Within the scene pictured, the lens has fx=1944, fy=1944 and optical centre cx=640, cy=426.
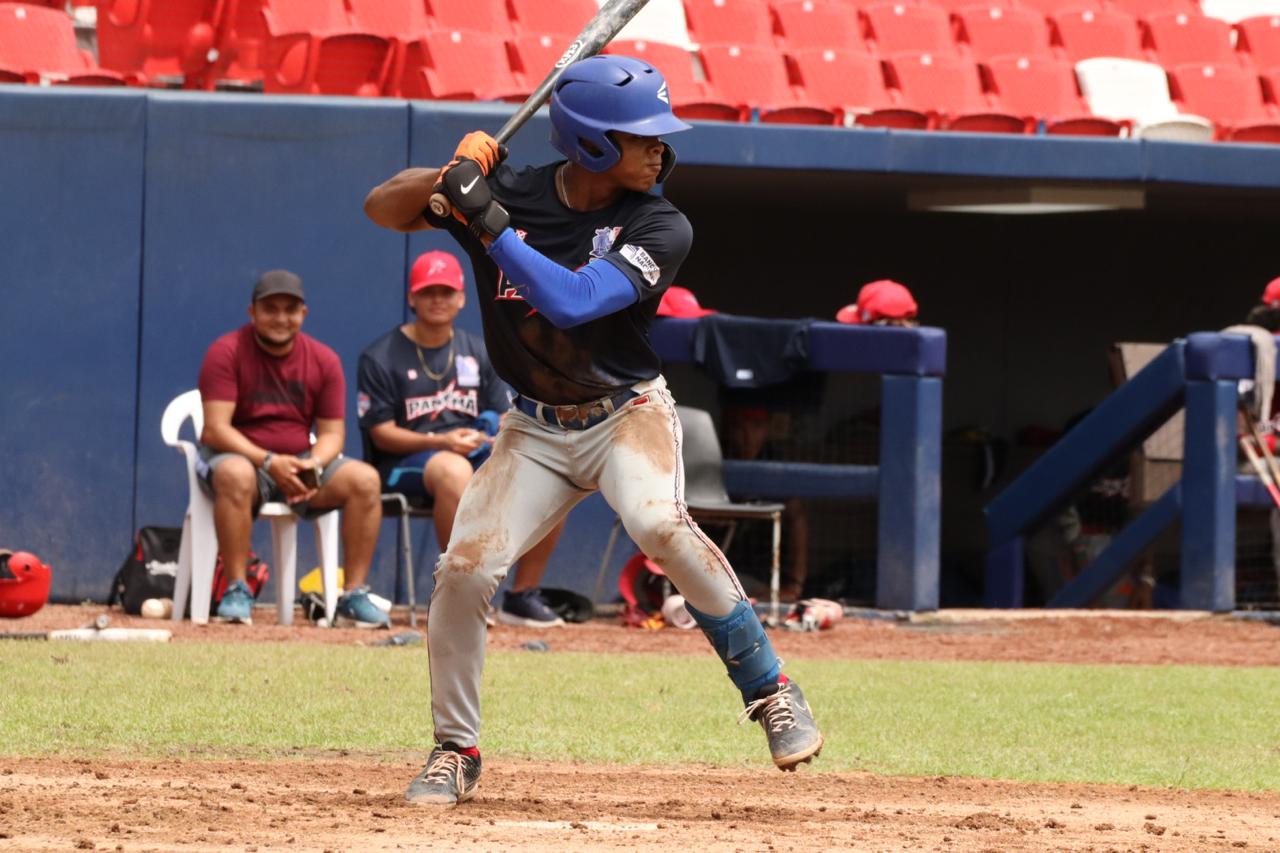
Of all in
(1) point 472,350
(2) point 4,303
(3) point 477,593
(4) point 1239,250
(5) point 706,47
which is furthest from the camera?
(4) point 1239,250

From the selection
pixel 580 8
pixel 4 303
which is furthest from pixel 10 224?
pixel 580 8

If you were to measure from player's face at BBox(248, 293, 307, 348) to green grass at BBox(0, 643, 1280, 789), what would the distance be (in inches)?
62.7

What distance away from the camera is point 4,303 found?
996cm

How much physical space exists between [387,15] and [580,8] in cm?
147

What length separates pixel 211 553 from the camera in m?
8.68

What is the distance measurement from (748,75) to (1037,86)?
2147 millimetres

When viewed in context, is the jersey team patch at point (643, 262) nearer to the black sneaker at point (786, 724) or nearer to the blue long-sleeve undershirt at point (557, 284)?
the blue long-sleeve undershirt at point (557, 284)

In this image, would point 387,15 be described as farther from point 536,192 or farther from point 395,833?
point 395,833

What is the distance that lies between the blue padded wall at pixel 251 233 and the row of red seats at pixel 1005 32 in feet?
12.1

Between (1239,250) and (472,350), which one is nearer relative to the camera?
(472,350)

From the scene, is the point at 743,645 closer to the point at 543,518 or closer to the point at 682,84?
the point at 543,518

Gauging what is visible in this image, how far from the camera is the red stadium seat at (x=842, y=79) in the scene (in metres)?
12.8

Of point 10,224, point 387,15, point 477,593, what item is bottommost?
point 477,593

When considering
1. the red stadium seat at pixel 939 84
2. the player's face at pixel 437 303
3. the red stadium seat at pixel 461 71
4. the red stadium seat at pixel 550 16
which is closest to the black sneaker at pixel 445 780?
the player's face at pixel 437 303
